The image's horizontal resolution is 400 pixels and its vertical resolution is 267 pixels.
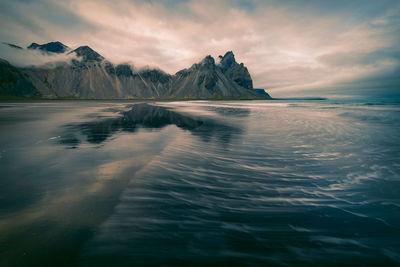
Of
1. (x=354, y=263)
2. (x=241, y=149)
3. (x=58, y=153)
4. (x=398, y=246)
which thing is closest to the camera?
(x=354, y=263)

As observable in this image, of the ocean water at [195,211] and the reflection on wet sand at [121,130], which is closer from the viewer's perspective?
the ocean water at [195,211]

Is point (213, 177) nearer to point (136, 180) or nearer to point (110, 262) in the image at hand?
point (136, 180)

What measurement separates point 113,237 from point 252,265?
2.92m

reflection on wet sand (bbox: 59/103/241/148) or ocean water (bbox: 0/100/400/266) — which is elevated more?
ocean water (bbox: 0/100/400/266)

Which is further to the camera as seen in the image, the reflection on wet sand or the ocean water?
the reflection on wet sand

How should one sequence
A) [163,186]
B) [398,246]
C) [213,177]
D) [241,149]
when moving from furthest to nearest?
[241,149], [213,177], [163,186], [398,246]

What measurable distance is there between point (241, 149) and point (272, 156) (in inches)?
82.3

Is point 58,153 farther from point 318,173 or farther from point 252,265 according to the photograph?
point 318,173

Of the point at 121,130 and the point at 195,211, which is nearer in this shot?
the point at 195,211

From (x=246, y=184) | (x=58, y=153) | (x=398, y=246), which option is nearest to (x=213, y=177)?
(x=246, y=184)

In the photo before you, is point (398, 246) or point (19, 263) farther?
point (398, 246)

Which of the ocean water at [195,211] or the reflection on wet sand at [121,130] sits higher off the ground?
the ocean water at [195,211]

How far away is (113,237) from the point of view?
4074 mm

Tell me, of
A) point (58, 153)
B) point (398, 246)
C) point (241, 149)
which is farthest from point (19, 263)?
point (241, 149)
